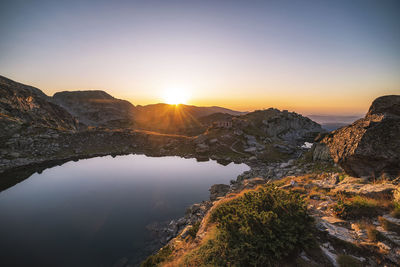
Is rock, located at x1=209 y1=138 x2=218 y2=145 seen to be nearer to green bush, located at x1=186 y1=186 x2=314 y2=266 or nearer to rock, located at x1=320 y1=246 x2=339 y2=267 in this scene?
green bush, located at x1=186 y1=186 x2=314 y2=266

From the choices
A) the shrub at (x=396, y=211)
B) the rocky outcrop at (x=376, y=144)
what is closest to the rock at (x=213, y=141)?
the rocky outcrop at (x=376, y=144)

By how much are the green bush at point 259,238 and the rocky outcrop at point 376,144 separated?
7171 millimetres

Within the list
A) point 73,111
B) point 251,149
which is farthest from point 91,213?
point 73,111

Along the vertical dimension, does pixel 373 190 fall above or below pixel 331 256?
above

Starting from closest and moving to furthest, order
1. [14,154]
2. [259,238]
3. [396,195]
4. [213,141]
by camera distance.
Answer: [259,238] < [396,195] < [14,154] < [213,141]

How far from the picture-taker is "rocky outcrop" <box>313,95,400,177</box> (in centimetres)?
1095

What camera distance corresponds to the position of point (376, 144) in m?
11.2

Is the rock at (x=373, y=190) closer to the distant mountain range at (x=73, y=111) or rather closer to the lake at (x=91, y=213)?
the lake at (x=91, y=213)

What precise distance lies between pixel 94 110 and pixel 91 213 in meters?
161

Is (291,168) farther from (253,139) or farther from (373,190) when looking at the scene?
(253,139)

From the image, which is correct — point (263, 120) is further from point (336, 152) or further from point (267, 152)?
point (336, 152)

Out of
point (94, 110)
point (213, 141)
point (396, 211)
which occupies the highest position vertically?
point (94, 110)

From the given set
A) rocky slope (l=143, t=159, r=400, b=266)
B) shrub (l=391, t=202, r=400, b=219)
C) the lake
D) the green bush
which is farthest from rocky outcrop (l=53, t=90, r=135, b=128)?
shrub (l=391, t=202, r=400, b=219)

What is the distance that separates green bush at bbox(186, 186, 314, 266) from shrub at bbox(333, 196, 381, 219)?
2.25 m
